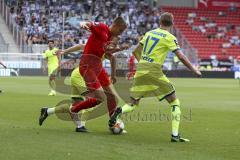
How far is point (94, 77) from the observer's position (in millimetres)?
11359

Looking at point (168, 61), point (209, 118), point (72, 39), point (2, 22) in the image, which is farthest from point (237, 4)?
point (209, 118)

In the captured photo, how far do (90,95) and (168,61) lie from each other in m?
39.6

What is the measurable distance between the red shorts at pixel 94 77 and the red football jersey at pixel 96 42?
6.7 inches

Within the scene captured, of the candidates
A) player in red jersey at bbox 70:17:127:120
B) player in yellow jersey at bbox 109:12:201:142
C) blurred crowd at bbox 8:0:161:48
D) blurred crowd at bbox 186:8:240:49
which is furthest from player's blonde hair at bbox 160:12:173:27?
blurred crowd at bbox 186:8:240:49

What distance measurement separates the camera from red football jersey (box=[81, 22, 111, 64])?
1113 cm

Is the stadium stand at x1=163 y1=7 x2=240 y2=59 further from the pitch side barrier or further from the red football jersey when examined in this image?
the red football jersey

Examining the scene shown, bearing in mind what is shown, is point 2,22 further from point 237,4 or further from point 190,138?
point 190,138

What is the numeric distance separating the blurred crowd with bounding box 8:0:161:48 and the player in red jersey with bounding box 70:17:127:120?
36.2 meters

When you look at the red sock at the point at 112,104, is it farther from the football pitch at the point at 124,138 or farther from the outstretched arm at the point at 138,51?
the outstretched arm at the point at 138,51

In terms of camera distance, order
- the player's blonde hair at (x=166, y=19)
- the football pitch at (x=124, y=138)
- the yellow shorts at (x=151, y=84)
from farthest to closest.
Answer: the yellow shorts at (x=151, y=84) < the player's blonde hair at (x=166, y=19) < the football pitch at (x=124, y=138)

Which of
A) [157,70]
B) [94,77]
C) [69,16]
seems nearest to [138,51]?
[157,70]

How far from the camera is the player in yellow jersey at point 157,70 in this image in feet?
34.2

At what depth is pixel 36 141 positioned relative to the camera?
9719 mm

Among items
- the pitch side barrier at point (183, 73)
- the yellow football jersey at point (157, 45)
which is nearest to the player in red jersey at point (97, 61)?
the yellow football jersey at point (157, 45)
